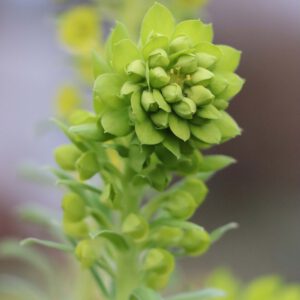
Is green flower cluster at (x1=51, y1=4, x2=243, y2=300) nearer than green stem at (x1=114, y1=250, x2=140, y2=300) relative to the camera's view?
Yes

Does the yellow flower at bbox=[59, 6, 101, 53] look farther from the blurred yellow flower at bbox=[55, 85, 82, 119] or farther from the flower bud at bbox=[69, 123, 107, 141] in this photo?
the flower bud at bbox=[69, 123, 107, 141]

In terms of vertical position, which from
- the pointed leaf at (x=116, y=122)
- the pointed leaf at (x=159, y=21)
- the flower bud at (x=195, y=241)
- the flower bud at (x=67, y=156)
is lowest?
the flower bud at (x=195, y=241)

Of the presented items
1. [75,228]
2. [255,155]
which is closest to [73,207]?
[75,228]

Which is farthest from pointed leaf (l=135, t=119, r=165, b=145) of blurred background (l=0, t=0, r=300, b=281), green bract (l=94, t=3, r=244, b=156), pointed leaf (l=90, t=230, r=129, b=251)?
blurred background (l=0, t=0, r=300, b=281)

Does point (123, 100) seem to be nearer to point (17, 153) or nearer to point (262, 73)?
point (262, 73)

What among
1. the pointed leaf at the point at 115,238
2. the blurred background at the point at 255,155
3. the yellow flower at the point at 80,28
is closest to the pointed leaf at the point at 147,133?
the pointed leaf at the point at 115,238

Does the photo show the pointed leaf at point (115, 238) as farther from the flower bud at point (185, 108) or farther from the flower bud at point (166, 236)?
the flower bud at point (185, 108)
